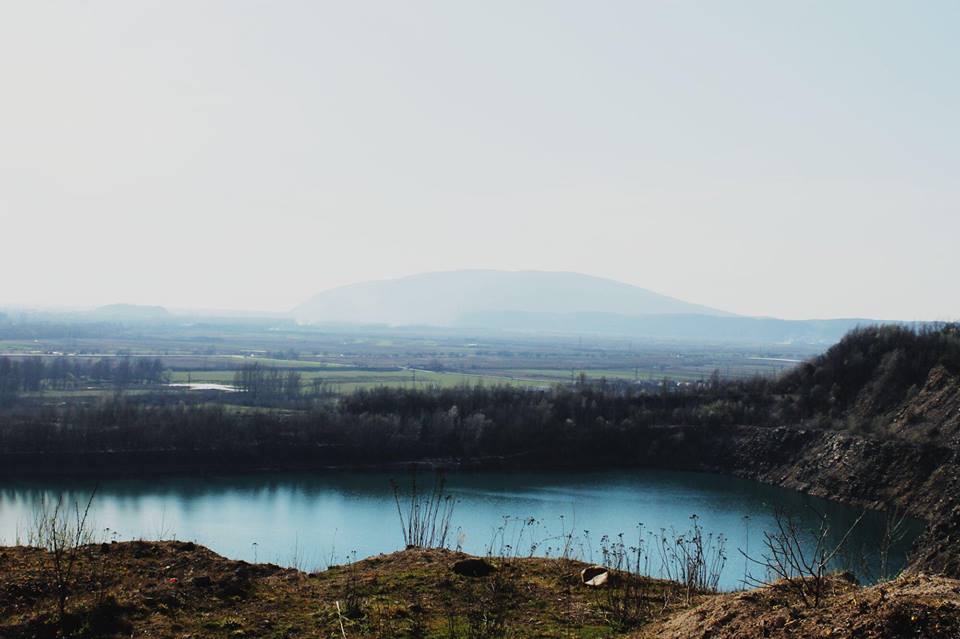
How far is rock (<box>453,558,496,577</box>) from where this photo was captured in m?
8.06

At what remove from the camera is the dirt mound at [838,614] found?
496 cm

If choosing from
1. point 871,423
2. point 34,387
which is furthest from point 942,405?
point 34,387

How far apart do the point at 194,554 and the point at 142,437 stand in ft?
91.9

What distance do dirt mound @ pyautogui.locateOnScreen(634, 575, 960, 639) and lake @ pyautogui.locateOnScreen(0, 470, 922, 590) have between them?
10638 mm

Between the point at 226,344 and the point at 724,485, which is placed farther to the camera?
the point at 226,344

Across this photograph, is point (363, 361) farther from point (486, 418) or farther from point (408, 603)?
point (408, 603)

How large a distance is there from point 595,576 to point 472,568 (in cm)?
113

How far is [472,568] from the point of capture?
8.10 metres

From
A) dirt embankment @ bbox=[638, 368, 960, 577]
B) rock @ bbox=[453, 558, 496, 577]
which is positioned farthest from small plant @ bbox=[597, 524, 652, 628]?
dirt embankment @ bbox=[638, 368, 960, 577]

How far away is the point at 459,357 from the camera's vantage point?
4213 inches

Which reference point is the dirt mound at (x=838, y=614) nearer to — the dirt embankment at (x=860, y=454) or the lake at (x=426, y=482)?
the lake at (x=426, y=482)

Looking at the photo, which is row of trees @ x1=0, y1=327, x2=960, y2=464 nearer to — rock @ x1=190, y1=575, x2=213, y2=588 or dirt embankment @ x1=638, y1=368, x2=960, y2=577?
dirt embankment @ x1=638, y1=368, x2=960, y2=577

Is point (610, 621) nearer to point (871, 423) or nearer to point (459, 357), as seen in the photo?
point (871, 423)

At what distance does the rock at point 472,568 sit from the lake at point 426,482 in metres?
9.46
